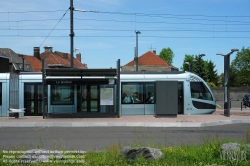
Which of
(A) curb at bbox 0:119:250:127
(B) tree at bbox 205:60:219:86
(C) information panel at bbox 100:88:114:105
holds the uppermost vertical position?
(B) tree at bbox 205:60:219:86

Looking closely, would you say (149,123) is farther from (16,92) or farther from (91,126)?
(16,92)

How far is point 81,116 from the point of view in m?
21.2

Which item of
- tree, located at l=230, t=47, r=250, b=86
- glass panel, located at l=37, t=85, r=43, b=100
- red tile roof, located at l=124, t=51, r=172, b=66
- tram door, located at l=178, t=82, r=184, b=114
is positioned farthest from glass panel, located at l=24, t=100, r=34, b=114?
tree, located at l=230, t=47, r=250, b=86

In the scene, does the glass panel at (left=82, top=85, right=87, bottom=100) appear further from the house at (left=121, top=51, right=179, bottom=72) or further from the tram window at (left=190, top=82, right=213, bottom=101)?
the house at (left=121, top=51, right=179, bottom=72)

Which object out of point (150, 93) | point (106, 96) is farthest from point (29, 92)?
point (150, 93)

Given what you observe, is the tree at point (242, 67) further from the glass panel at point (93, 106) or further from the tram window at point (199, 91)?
the glass panel at point (93, 106)

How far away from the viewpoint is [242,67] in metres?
84.8

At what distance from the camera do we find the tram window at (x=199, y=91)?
22.7 metres

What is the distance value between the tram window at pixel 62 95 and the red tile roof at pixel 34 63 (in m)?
48.7

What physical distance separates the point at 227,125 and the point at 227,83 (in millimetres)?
4414

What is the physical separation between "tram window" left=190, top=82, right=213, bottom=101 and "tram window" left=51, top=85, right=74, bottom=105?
772 cm

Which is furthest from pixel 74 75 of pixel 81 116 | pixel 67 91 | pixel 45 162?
pixel 45 162

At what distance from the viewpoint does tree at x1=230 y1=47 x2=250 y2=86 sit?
83.1 metres

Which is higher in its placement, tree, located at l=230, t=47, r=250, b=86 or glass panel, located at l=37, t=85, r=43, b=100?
tree, located at l=230, t=47, r=250, b=86
